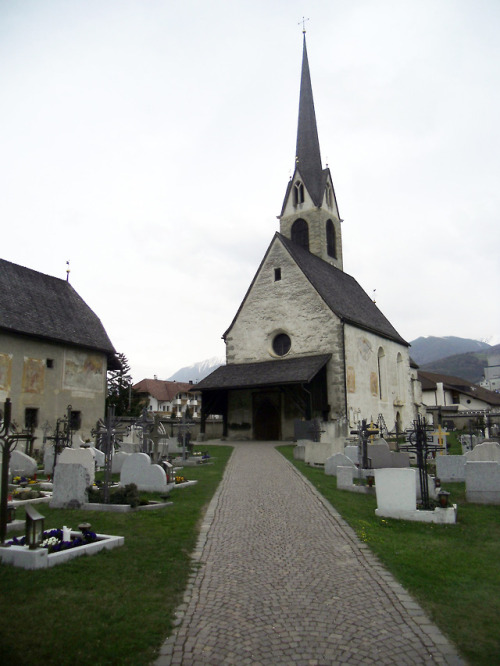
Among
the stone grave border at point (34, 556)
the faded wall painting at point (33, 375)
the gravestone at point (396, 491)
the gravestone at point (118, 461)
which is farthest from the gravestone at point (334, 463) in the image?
the faded wall painting at point (33, 375)

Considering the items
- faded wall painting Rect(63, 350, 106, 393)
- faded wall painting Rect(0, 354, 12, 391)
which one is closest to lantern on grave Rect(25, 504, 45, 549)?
faded wall painting Rect(0, 354, 12, 391)

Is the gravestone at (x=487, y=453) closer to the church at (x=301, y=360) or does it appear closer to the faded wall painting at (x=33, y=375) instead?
the church at (x=301, y=360)

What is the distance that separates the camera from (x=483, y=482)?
37.7 feet

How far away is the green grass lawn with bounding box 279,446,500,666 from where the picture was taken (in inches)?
186

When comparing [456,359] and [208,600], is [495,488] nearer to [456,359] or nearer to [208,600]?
[208,600]

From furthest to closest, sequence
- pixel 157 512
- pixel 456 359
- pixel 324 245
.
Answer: pixel 456 359 < pixel 324 245 < pixel 157 512

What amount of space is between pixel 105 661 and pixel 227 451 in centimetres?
1992

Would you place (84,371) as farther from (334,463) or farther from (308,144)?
(308,144)

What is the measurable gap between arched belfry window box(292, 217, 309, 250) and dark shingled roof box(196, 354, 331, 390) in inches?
523

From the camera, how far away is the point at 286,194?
137 ft

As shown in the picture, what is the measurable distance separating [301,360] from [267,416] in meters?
4.18

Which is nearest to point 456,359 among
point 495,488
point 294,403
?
point 294,403

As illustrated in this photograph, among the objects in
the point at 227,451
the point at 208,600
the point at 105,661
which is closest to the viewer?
the point at 105,661

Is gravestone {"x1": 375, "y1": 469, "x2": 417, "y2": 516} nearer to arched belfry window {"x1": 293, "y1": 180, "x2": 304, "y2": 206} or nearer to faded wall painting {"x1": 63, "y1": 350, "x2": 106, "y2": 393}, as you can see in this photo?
faded wall painting {"x1": 63, "y1": 350, "x2": 106, "y2": 393}
